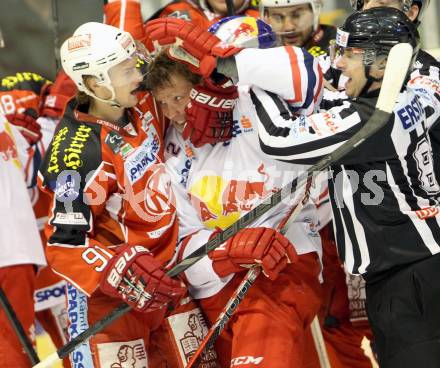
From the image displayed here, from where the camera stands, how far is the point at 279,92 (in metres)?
2.89

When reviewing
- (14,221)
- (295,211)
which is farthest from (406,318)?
(14,221)

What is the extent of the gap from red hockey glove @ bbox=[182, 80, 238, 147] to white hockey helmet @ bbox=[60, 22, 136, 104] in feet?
0.92

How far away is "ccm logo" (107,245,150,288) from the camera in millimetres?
3031

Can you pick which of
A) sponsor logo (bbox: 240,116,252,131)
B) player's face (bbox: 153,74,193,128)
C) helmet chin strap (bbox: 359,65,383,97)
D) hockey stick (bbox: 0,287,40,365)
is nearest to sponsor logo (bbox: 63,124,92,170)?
player's face (bbox: 153,74,193,128)

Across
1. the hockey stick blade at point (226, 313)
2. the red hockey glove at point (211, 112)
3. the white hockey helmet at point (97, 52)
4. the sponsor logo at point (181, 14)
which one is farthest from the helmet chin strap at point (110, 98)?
the sponsor logo at point (181, 14)

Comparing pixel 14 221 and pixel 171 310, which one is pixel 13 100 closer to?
pixel 14 221

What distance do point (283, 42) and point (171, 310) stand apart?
3.42 feet

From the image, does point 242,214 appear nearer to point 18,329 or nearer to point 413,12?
point 413,12

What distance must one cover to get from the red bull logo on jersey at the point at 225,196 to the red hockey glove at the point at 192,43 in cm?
39

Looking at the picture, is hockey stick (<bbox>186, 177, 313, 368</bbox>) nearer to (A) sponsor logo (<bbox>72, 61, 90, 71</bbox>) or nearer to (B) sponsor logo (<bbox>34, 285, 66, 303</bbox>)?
(A) sponsor logo (<bbox>72, 61, 90, 71</bbox>)

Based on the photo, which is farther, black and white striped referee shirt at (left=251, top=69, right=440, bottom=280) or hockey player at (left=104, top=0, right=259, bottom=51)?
hockey player at (left=104, top=0, right=259, bottom=51)

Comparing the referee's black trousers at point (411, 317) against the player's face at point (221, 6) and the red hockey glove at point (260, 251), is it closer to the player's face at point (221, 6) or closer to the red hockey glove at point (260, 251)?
the red hockey glove at point (260, 251)

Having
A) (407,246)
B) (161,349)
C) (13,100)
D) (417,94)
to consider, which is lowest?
(161,349)

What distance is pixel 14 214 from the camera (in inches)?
151
